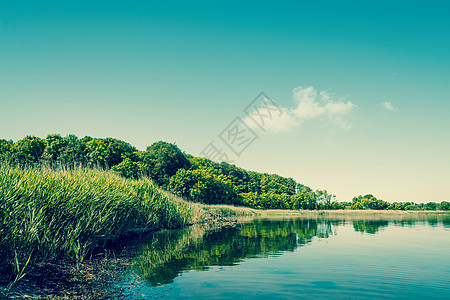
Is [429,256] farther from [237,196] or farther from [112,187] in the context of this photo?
[237,196]

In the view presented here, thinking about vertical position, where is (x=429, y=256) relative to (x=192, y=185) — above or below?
below

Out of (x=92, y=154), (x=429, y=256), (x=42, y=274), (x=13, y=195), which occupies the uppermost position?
(x=92, y=154)

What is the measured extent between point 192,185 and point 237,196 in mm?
40618

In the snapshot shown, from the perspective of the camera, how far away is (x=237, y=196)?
339 feet

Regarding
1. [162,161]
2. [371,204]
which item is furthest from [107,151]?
[371,204]

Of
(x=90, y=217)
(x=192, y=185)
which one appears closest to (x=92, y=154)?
(x=192, y=185)

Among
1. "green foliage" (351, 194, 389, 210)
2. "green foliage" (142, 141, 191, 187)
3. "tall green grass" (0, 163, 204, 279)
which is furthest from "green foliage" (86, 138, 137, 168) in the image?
"green foliage" (351, 194, 389, 210)

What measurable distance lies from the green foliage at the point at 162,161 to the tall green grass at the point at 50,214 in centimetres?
5066

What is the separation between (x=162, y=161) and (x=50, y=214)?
58.8 metres

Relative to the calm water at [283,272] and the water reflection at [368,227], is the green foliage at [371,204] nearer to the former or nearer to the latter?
the water reflection at [368,227]

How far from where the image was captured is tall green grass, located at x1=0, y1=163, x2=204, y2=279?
8188mm

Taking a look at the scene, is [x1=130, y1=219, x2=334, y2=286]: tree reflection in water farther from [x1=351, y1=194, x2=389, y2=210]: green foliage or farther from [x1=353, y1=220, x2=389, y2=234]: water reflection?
[x1=351, y1=194, x2=389, y2=210]: green foliage

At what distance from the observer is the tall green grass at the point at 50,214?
8188mm

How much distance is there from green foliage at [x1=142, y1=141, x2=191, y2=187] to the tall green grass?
1994 inches
